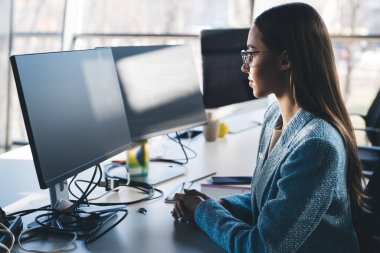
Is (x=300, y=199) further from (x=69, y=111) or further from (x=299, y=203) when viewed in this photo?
(x=69, y=111)

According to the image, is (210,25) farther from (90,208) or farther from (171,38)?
(90,208)

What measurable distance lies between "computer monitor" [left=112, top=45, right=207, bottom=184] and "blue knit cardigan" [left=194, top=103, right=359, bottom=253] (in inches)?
21.7

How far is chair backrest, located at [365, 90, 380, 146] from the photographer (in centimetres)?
288

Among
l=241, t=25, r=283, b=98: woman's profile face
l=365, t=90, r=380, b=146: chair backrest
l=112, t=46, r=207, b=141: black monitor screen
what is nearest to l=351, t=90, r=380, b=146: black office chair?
l=365, t=90, r=380, b=146: chair backrest

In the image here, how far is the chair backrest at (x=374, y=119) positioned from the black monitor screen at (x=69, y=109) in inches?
77.7

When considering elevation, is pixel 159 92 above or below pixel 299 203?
above

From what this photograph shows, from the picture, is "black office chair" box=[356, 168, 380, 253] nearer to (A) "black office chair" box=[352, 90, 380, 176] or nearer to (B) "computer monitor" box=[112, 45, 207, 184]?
(B) "computer monitor" box=[112, 45, 207, 184]

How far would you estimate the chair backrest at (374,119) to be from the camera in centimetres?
288

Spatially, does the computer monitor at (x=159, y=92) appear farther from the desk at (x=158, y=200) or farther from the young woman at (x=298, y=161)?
the young woman at (x=298, y=161)

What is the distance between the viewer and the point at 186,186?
64.8 inches

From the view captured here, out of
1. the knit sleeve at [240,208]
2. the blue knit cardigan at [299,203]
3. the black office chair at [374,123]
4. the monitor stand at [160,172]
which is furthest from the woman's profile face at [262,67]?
the black office chair at [374,123]

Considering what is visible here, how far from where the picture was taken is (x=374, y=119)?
9.57 feet

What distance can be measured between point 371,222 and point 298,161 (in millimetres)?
466

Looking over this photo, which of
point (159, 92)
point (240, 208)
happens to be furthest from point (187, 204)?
point (159, 92)
